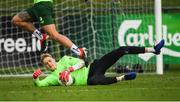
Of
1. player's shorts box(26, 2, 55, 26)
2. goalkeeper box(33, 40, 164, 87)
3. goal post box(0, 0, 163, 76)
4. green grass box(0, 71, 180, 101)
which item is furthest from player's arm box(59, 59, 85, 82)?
goal post box(0, 0, 163, 76)

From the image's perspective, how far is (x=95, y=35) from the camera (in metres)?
14.3

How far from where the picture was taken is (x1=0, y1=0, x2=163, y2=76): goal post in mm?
14031

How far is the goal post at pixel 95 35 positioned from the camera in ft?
46.0

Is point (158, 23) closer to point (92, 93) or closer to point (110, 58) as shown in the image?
point (110, 58)

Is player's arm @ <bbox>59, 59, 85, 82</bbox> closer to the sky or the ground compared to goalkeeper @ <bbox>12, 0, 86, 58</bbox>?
closer to the ground

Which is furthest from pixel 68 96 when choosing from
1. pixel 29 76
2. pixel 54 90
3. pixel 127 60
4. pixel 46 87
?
pixel 127 60

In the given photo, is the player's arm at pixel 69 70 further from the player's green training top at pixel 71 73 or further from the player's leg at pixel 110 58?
the player's leg at pixel 110 58

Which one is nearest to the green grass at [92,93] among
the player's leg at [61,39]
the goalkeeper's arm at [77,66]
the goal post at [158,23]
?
the goalkeeper's arm at [77,66]

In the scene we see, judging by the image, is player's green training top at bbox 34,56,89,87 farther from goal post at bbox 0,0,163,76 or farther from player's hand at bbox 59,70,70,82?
goal post at bbox 0,0,163,76

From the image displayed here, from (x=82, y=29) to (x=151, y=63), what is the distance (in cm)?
165

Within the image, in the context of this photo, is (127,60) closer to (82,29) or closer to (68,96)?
(82,29)

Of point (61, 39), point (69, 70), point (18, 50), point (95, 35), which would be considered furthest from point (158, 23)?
point (69, 70)

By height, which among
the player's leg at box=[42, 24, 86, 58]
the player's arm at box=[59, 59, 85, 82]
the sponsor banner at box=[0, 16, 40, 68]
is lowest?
the sponsor banner at box=[0, 16, 40, 68]

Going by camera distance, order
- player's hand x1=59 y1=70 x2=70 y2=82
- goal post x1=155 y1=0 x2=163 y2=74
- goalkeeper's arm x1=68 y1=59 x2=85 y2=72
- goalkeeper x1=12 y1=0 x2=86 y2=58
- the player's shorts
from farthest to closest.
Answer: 1. goal post x1=155 y1=0 x2=163 y2=74
2. the player's shorts
3. goalkeeper x1=12 y1=0 x2=86 y2=58
4. goalkeeper's arm x1=68 y1=59 x2=85 y2=72
5. player's hand x1=59 y1=70 x2=70 y2=82
